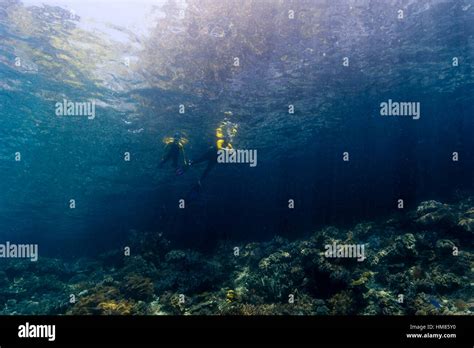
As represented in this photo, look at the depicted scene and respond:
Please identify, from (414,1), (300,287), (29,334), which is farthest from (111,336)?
(414,1)

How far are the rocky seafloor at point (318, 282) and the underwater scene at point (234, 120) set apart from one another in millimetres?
73

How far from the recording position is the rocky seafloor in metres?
9.80

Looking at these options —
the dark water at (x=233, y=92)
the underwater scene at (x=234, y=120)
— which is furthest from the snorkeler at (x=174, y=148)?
the dark water at (x=233, y=92)

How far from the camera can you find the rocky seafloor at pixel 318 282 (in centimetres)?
980

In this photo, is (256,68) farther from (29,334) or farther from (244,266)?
(29,334)

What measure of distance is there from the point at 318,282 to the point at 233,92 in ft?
38.8

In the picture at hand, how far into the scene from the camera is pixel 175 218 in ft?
189

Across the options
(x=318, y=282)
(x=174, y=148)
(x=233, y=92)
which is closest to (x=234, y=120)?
(x=233, y=92)

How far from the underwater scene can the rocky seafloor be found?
73 millimetres

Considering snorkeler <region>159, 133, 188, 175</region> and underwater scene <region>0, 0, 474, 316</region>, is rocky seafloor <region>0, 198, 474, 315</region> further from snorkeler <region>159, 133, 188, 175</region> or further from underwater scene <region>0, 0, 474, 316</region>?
snorkeler <region>159, 133, 188, 175</region>

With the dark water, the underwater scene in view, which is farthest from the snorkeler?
the dark water

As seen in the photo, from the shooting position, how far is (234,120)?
21.9 m

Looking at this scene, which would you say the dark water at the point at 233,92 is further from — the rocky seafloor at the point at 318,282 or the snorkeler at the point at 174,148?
the rocky seafloor at the point at 318,282

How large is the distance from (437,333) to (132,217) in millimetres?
55663
